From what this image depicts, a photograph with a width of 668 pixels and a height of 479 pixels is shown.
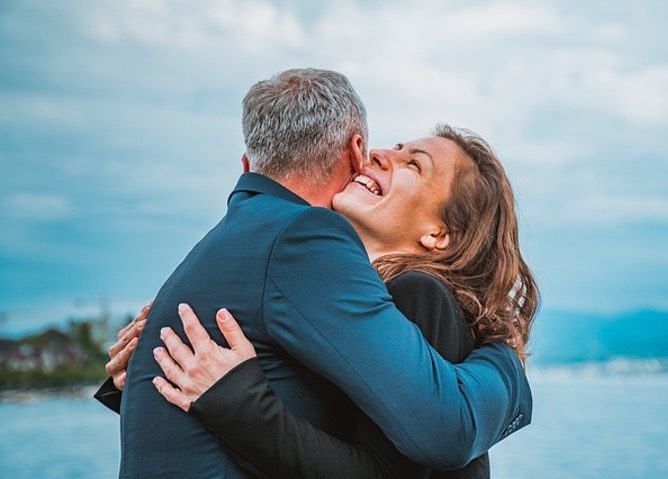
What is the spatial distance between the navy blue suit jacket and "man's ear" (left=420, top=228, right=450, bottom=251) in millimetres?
564

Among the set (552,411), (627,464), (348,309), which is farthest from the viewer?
(552,411)

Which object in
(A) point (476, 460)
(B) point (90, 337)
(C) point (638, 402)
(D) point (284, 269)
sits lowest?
(C) point (638, 402)

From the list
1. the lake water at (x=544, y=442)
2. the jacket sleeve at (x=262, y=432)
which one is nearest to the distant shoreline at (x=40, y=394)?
the lake water at (x=544, y=442)

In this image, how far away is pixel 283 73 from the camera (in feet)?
10.8

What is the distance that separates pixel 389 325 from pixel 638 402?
105665 millimetres

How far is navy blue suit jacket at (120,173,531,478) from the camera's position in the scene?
2.97 meters

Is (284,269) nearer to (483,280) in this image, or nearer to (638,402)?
(483,280)

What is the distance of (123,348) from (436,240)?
963 millimetres

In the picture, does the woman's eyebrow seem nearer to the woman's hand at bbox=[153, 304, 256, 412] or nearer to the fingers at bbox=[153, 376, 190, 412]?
the woman's hand at bbox=[153, 304, 256, 412]

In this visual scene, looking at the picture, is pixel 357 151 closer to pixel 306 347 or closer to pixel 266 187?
pixel 266 187

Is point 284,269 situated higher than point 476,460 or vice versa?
point 284,269

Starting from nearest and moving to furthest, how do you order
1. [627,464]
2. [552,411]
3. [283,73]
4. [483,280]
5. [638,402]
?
[283,73], [483,280], [627,464], [552,411], [638,402]

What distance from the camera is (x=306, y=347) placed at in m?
2.99

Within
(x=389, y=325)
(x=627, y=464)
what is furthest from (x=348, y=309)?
(x=627, y=464)
